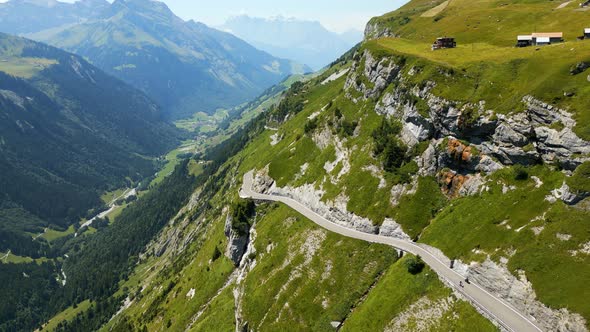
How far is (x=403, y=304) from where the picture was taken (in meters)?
76.6

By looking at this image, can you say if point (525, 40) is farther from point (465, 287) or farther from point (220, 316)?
point (220, 316)

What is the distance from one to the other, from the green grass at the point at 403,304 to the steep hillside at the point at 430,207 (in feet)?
0.87

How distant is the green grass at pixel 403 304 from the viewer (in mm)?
66812

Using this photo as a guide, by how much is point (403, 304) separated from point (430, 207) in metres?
26.7

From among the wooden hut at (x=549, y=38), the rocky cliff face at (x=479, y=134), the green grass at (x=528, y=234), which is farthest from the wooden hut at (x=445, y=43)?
the green grass at (x=528, y=234)

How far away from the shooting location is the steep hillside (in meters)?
66.5

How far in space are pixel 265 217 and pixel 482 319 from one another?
83.5 metres

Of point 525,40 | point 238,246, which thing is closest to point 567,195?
point 525,40

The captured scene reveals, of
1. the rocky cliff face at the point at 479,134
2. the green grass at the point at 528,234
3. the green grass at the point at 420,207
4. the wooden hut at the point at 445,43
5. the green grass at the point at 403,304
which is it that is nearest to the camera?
the green grass at the point at 528,234

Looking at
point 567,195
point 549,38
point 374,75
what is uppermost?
point 549,38

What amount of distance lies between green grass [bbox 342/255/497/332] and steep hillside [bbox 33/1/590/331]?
266 millimetres

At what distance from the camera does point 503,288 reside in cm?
6744

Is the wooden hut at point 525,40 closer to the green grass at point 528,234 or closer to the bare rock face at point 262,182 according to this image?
the green grass at point 528,234

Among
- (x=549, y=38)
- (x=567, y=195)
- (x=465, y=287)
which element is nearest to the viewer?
(x=567, y=195)
